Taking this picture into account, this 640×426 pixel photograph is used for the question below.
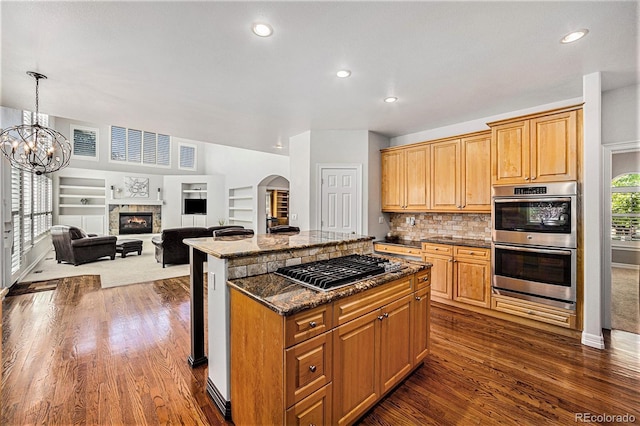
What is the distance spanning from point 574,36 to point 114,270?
→ 26.1ft

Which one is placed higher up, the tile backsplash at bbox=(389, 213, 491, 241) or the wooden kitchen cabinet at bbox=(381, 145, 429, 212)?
the wooden kitchen cabinet at bbox=(381, 145, 429, 212)

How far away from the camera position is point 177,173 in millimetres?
11922

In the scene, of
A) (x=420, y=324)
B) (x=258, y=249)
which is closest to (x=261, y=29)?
(x=258, y=249)

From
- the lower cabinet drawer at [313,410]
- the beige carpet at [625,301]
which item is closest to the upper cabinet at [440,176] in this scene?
the beige carpet at [625,301]

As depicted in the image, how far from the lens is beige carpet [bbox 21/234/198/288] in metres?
5.35

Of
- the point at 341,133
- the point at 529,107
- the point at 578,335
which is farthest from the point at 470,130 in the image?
the point at 578,335

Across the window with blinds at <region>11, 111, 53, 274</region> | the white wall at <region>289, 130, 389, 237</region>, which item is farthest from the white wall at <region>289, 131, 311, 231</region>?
the window with blinds at <region>11, 111, 53, 274</region>

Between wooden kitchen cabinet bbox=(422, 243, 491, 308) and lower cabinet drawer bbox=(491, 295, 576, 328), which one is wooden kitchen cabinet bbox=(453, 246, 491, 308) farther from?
→ lower cabinet drawer bbox=(491, 295, 576, 328)

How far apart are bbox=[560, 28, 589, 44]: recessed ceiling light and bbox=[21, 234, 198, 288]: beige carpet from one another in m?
6.50

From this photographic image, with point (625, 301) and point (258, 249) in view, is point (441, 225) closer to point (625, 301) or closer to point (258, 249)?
point (625, 301)

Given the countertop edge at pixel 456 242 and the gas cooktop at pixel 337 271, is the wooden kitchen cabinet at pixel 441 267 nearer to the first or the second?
the countertop edge at pixel 456 242

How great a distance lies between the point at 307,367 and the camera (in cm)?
147

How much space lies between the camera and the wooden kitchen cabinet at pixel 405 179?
4.51m

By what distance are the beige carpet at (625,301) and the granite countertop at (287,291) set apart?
3297mm
